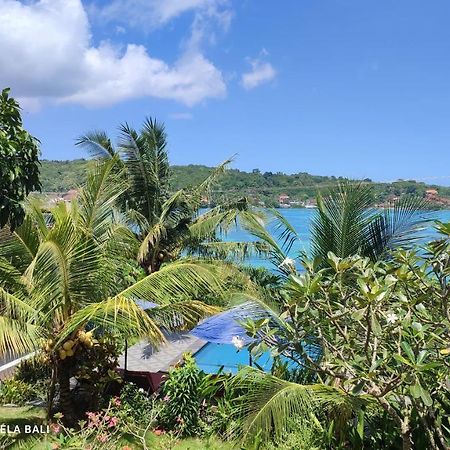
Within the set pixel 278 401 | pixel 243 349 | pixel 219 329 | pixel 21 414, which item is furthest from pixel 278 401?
pixel 243 349

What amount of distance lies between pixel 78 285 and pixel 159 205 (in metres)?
7.42

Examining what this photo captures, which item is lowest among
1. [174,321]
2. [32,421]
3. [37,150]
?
[32,421]

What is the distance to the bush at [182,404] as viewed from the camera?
686 centimetres

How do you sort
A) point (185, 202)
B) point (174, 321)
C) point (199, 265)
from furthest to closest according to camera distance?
point (185, 202), point (174, 321), point (199, 265)

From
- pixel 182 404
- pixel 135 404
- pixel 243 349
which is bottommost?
pixel 243 349

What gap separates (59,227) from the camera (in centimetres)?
588

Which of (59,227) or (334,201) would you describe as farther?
(334,201)

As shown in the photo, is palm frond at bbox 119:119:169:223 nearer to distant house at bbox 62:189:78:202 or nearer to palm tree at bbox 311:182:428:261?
distant house at bbox 62:189:78:202

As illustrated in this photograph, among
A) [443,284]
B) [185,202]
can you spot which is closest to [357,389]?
[443,284]

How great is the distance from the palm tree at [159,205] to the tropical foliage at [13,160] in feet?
26.7

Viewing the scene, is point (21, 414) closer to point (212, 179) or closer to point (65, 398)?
point (65, 398)

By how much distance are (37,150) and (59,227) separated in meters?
1.40

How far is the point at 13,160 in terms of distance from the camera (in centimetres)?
442

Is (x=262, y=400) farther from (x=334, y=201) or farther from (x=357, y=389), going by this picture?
(x=334, y=201)
